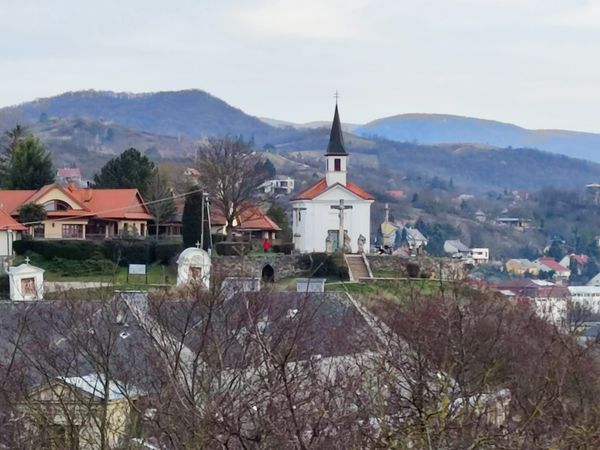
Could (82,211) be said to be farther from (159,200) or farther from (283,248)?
(283,248)

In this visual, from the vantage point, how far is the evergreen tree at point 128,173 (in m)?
47.2

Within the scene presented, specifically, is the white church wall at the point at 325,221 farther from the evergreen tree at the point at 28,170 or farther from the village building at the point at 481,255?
the village building at the point at 481,255

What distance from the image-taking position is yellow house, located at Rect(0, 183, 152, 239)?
41500mm

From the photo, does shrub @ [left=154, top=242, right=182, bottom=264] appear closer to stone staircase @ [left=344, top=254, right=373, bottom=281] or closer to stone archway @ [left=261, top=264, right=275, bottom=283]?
stone archway @ [left=261, top=264, right=275, bottom=283]

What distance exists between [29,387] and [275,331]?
13.6 ft

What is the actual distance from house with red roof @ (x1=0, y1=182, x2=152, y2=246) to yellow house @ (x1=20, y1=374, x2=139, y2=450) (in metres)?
24.1

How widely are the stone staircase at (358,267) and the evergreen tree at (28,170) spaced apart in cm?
1229

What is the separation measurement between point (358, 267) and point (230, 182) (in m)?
6.17

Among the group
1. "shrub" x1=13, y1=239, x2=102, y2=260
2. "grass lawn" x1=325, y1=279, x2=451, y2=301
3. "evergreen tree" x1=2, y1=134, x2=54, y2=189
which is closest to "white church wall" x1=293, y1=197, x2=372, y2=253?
"grass lawn" x1=325, y1=279, x2=451, y2=301

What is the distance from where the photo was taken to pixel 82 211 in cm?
4219

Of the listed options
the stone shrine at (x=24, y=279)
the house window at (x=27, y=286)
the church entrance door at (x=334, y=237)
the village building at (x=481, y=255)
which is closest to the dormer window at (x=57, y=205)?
the stone shrine at (x=24, y=279)

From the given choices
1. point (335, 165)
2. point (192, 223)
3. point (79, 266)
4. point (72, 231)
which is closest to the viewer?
point (79, 266)

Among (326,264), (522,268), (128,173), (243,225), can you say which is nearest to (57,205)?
(128,173)

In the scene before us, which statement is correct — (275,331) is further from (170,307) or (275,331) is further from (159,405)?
(159,405)
